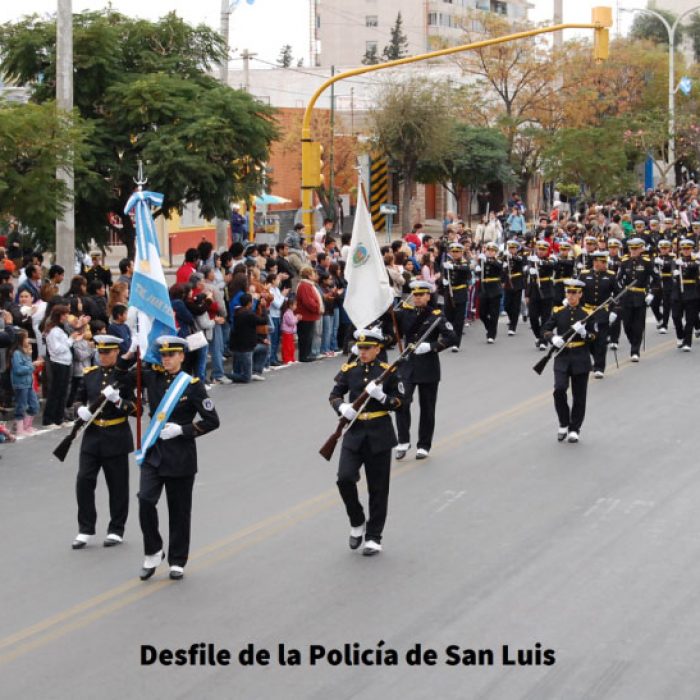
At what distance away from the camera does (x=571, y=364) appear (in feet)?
52.1

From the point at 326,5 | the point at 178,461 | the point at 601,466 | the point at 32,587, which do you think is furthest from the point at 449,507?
the point at 326,5

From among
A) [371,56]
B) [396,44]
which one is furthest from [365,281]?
[371,56]

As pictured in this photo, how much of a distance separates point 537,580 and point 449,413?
711 cm

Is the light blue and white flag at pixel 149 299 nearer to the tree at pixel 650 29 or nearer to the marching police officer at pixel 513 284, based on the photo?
the marching police officer at pixel 513 284

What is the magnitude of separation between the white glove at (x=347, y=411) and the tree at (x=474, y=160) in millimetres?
38020

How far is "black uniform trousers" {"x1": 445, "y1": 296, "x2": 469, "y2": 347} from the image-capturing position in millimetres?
23656

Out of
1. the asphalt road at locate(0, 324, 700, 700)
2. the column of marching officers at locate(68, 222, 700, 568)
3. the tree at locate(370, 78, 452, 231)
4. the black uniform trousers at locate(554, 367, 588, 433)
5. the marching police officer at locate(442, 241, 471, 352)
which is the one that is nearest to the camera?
the asphalt road at locate(0, 324, 700, 700)

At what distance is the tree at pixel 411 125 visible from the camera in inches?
1784

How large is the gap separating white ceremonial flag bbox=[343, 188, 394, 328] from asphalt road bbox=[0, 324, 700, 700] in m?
1.57

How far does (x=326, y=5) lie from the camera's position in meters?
99.9

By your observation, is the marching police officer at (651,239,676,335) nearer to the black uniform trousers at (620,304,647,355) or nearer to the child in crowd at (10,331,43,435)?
the black uniform trousers at (620,304,647,355)

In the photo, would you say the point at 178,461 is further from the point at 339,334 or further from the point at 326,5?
the point at 326,5

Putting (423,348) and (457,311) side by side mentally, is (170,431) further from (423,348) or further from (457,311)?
(457,311)

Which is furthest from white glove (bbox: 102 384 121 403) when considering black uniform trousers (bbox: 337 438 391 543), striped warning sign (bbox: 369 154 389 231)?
striped warning sign (bbox: 369 154 389 231)
